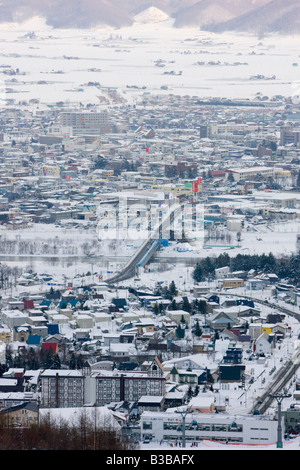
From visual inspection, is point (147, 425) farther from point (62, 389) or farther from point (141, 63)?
point (141, 63)

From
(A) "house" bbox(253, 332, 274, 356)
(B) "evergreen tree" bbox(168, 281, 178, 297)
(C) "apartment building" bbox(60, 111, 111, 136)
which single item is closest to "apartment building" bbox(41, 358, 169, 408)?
(A) "house" bbox(253, 332, 274, 356)

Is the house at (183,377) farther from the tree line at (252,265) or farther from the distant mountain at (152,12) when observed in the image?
the distant mountain at (152,12)

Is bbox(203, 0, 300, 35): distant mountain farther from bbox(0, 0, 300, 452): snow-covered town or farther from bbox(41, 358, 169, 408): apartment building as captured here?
bbox(41, 358, 169, 408): apartment building

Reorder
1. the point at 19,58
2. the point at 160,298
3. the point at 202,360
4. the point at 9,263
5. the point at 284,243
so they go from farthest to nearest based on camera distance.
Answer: the point at 19,58, the point at 284,243, the point at 9,263, the point at 160,298, the point at 202,360

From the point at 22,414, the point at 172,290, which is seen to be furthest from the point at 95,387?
the point at 172,290

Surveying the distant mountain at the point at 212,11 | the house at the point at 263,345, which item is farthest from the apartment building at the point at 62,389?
the distant mountain at the point at 212,11
